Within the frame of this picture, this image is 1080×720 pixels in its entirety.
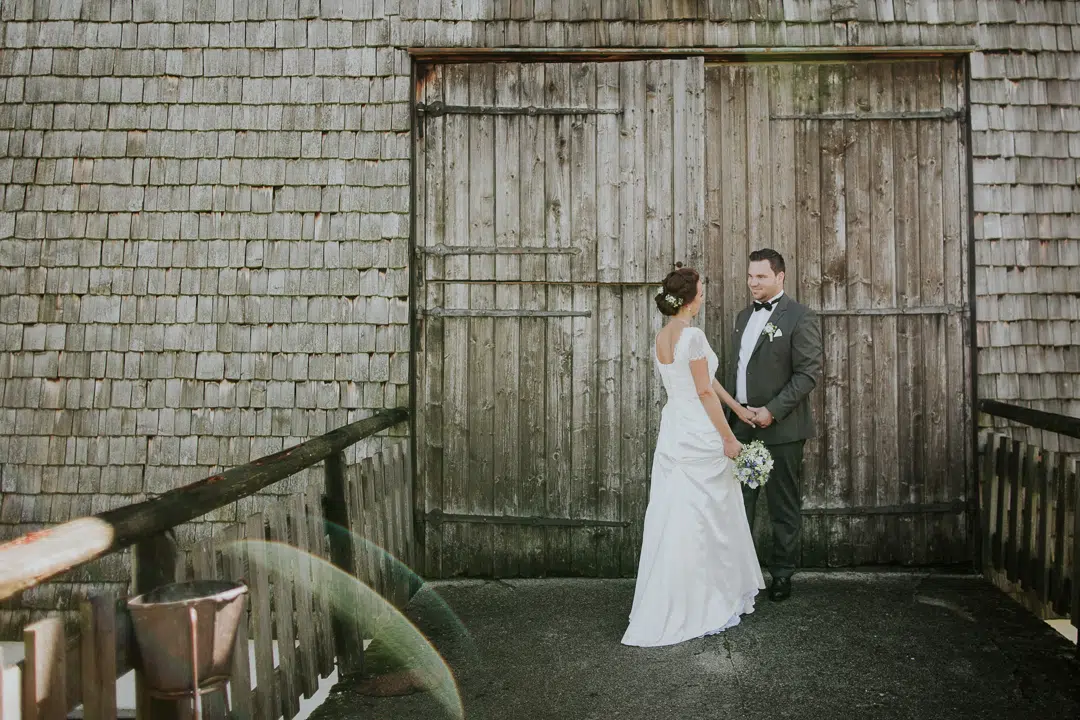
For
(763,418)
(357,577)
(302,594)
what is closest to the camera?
(302,594)

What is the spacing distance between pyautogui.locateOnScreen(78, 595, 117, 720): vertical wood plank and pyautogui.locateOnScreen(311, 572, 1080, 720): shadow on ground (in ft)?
4.40

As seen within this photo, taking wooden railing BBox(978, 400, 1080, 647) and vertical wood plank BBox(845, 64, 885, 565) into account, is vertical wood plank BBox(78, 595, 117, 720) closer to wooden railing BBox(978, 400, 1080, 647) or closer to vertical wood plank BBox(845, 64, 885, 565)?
wooden railing BBox(978, 400, 1080, 647)

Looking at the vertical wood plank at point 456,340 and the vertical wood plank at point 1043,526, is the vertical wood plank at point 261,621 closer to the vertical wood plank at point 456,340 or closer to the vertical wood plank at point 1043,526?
the vertical wood plank at point 456,340

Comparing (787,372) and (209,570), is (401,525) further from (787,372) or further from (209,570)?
(787,372)

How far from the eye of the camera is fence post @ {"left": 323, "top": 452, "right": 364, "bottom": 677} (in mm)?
3881

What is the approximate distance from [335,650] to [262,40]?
3896mm

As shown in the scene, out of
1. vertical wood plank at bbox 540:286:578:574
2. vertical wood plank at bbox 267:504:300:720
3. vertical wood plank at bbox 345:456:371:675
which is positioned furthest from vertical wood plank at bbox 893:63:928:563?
vertical wood plank at bbox 267:504:300:720

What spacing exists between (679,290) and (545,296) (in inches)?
52.1

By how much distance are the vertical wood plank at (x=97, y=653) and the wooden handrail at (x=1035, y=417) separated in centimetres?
424

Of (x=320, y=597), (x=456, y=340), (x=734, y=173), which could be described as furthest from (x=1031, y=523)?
(x=320, y=597)

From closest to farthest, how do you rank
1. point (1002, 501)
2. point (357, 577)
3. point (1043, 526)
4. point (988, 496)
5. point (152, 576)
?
point (152, 576) → point (357, 577) → point (1043, 526) → point (1002, 501) → point (988, 496)

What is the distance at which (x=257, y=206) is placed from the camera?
5480 millimetres

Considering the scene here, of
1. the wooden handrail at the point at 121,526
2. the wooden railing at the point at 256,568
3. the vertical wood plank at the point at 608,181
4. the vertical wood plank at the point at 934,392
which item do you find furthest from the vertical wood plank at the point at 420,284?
the vertical wood plank at the point at 934,392

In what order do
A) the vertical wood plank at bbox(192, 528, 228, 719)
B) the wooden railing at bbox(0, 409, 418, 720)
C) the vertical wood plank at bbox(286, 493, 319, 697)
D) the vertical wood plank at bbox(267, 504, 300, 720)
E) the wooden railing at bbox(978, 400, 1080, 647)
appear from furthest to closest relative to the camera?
the wooden railing at bbox(978, 400, 1080, 647) < the vertical wood plank at bbox(286, 493, 319, 697) < the vertical wood plank at bbox(267, 504, 300, 720) < the vertical wood plank at bbox(192, 528, 228, 719) < the wooden railing at bbox(0, 409, 418, 720)
